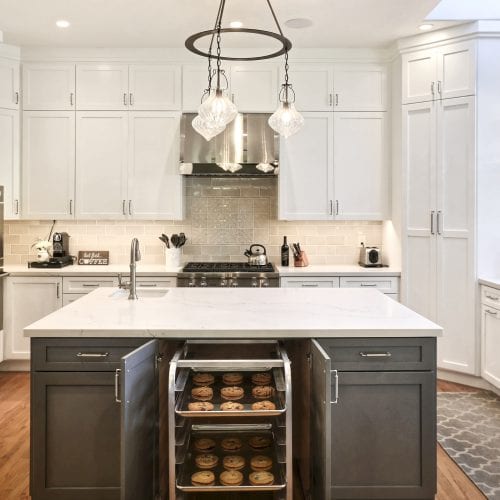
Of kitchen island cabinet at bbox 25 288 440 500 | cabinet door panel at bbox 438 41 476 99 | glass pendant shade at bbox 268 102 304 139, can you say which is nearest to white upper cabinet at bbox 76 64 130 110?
glass pendant shade at bbox 268 102 304 139

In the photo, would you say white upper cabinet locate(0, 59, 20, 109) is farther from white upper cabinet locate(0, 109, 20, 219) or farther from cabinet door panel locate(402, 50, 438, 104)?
cabinet door panel locate(402, 50, 438, 104)

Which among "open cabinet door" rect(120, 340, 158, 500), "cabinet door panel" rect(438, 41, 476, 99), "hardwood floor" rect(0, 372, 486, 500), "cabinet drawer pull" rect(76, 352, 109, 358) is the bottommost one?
"hardwood floor" rect(0, 372, 486, 500)

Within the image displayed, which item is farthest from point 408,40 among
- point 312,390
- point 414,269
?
point 312,390

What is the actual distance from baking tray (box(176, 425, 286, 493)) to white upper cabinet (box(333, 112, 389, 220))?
8.68ft

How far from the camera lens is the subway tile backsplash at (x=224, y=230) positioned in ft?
16.1

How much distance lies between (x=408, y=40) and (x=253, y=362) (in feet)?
11.2

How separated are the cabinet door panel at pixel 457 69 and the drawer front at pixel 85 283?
3213mm

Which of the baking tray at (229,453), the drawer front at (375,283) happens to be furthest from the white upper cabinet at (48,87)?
the baking tray at (229,453)

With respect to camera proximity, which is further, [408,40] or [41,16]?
[408,40]

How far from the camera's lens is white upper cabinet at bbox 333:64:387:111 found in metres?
4.58

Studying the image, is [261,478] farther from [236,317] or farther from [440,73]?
[440,73]

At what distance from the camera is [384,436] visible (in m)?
2.16

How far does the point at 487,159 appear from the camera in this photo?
392 centimetres

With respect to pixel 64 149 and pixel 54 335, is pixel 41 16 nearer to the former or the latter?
pixel 64 149
